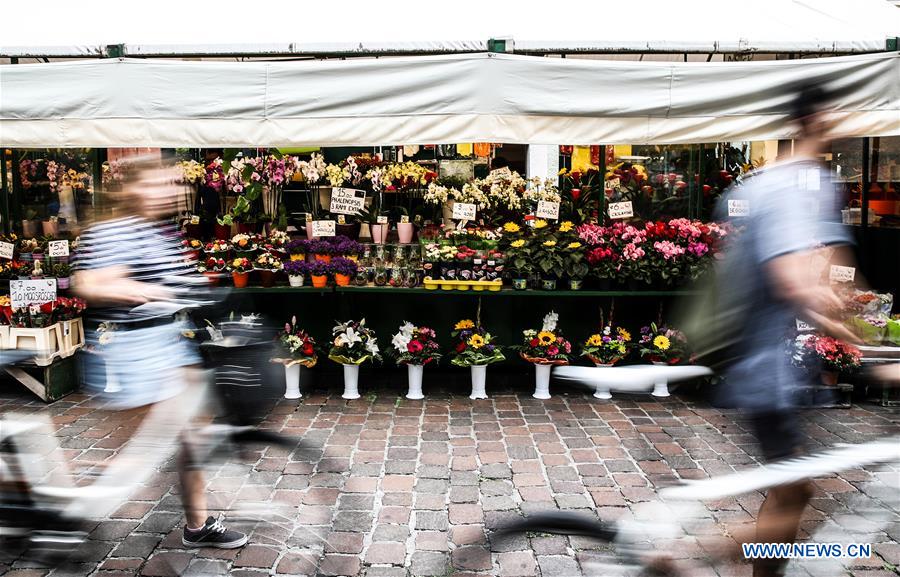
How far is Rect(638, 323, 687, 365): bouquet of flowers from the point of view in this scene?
260 inches

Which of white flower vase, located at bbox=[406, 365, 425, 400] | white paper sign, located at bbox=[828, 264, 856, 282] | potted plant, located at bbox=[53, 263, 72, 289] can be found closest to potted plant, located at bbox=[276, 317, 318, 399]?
white flower vase, located at bbox=[406, 365, 425, 400]

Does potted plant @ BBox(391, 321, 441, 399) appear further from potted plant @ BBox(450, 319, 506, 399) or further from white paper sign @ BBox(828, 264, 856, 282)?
white paper sign @ BBox(828, 264, 856, 282)

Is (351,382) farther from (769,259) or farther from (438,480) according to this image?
(769,259)

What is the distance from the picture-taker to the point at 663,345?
6594 mm

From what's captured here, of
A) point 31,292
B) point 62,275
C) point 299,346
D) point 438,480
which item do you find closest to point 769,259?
point 438,480

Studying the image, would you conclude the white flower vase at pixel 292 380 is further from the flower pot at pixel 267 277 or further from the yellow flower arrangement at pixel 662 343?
the yellow flower arrangement at pixel 662 343

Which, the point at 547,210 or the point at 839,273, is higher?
the point at 547,210

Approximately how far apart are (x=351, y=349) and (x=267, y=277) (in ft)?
3.29

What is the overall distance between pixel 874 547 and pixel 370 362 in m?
4.24

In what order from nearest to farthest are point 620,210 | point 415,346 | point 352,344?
point 415,346 → point 352,344 → point 620,210

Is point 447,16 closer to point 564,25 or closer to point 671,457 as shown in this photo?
point 564,25

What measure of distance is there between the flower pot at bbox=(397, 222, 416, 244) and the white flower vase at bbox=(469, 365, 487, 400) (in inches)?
57.6

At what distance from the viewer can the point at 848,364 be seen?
6.27 metres

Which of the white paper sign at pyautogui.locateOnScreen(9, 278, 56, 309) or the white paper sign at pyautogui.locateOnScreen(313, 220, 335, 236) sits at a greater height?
the white paper sign at pyautogui.locateOnScreen(313, 220, 335, 236)
